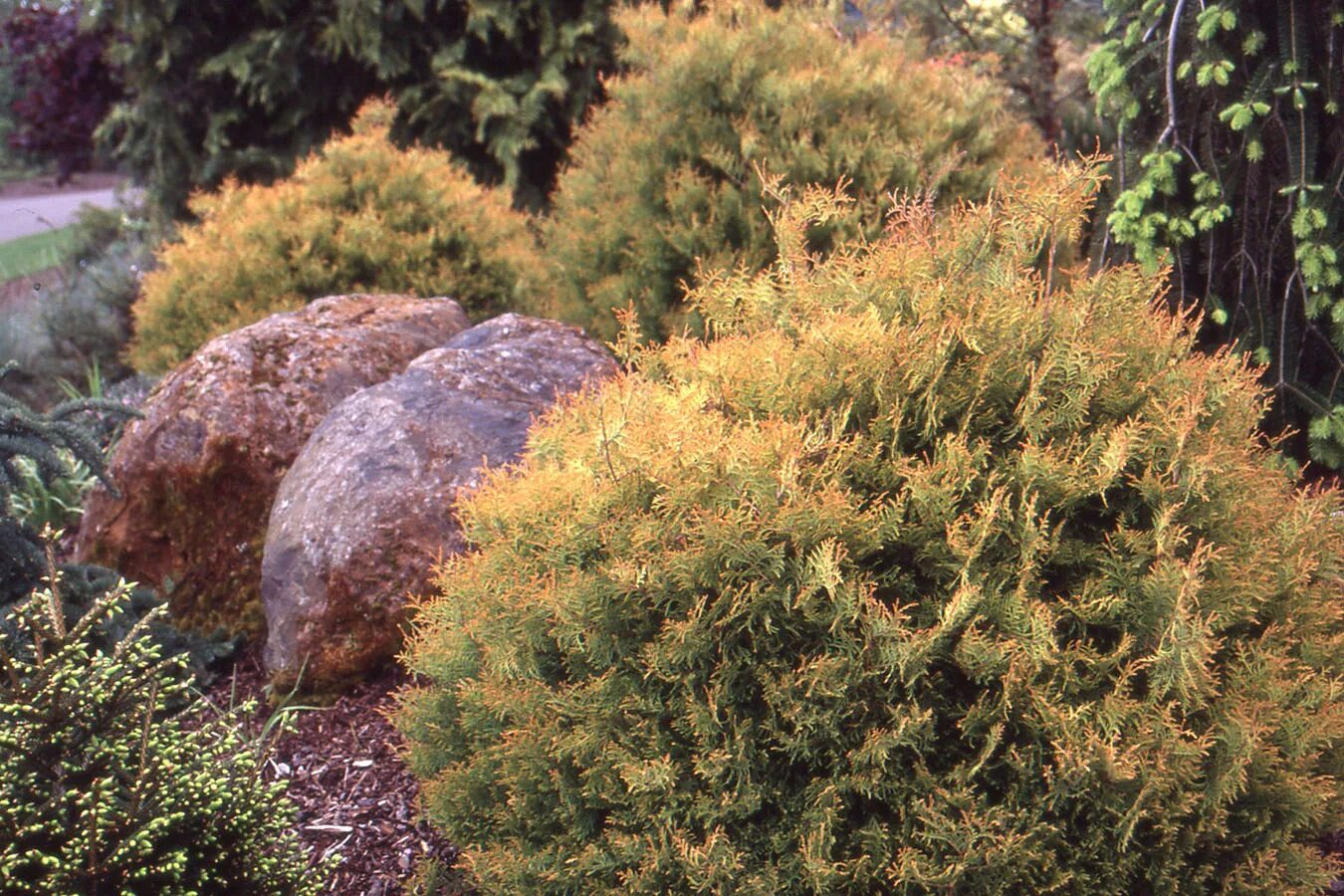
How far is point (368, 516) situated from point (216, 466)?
921 millimetres

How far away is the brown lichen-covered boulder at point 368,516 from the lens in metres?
3.68

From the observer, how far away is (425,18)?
27.6 feet

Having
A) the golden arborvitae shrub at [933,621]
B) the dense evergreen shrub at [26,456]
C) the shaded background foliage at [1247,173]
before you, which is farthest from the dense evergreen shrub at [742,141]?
the golden arborvitae shrub at [933,621]

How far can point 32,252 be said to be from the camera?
15359 millimetres

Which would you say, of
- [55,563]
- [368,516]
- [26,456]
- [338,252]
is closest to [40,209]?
[338,252]

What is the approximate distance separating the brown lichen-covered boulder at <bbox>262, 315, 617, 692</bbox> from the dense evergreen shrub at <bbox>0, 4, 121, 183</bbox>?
9.41 metres

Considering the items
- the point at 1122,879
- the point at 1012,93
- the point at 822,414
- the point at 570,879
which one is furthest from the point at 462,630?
the point at 1012,93

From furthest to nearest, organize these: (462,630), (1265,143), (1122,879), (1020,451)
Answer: (1265,143) → (462,630) → (1020,451) → (1122,879)

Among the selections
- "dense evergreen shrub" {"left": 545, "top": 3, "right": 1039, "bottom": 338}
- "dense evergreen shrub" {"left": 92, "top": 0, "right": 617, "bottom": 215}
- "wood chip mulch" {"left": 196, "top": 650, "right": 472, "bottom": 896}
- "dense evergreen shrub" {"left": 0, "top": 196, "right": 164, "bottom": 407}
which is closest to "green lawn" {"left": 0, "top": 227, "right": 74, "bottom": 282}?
"dense evergreen shrub" {"left": 0, "top": 196, "right": 164, "bottom": 407}

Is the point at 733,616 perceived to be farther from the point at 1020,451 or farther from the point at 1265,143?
the point at 1265,143

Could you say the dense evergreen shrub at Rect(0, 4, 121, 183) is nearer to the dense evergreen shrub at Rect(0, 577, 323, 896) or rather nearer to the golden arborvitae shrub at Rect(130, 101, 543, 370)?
the golden arborvitae shrub at Rect(130, 101, 543, 370)

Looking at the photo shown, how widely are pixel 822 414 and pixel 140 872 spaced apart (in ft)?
5.71

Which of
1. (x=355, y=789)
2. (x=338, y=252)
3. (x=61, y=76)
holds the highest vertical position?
(x=338, y=252)

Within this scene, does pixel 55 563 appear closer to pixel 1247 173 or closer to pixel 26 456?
pixel 26 456
